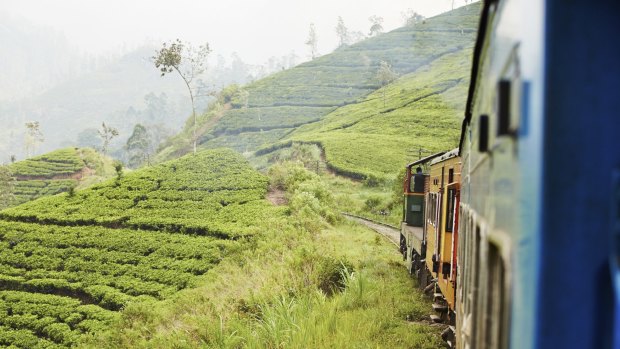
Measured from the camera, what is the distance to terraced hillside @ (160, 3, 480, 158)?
55.6 meters

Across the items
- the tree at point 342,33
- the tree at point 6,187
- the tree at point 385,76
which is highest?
the tree at point 342,33

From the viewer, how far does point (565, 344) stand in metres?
1.03

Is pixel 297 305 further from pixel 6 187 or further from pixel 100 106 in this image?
pixel 100 106

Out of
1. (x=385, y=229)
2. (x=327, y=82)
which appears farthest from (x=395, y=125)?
(x=385, y=229)

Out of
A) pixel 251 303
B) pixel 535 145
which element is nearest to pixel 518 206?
pixel 535 145

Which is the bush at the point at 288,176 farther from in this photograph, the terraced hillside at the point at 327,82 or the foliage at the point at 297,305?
the terraced hillside at the point at 327,82

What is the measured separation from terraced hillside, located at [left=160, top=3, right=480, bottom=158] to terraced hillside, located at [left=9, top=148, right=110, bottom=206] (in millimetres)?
10709

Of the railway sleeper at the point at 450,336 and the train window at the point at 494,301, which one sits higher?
the train window at the point at 494,301

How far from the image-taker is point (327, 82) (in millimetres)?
64812

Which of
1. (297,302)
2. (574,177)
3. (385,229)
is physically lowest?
(385,229)

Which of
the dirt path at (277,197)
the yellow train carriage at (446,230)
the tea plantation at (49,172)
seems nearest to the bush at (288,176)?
the dirt path at (277,197)

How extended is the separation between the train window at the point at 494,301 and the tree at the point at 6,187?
39863 millimetres

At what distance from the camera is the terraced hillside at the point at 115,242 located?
653 inches

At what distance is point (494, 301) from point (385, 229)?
65.4ft
